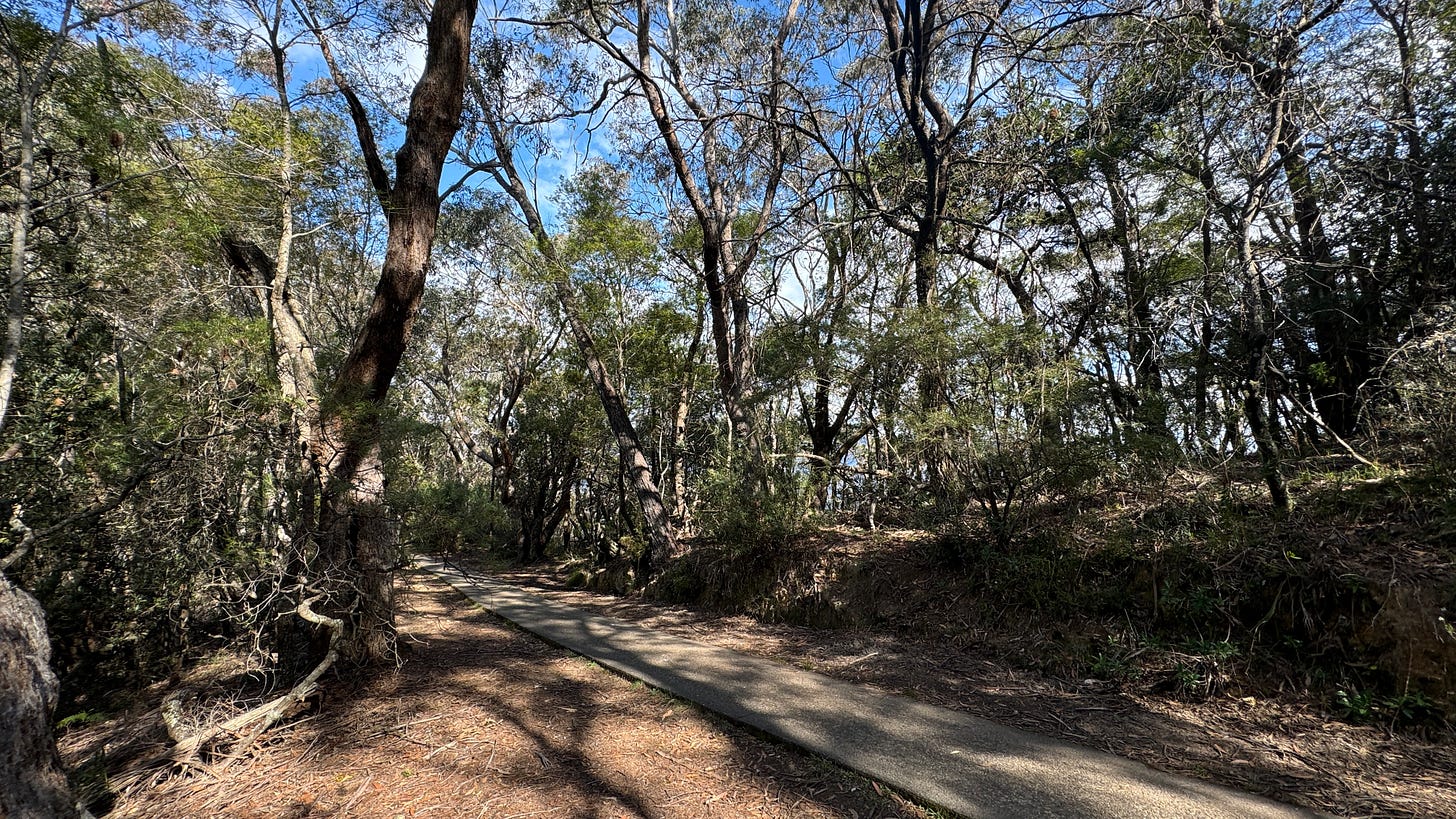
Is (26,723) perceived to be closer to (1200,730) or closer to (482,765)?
(482,765)

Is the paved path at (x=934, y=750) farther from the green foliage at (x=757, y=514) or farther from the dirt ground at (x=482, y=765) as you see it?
the green foliage at (x=757, y=514)

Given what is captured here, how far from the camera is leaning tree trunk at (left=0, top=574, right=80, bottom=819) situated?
2236 mm

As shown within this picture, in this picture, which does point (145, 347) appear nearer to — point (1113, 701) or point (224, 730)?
point (224, 730)

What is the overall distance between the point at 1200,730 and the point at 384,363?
5847mm

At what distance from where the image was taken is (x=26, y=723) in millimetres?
2312

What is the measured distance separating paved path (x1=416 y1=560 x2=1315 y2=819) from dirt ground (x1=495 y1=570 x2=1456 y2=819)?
0.23 m

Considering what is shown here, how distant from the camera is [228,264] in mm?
5473

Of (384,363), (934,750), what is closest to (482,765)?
(934,750)

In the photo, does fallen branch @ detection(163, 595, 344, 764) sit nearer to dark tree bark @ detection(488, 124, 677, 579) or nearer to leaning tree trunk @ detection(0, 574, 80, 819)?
leaning tree trunk @ detection(0, 574, 80, 819)

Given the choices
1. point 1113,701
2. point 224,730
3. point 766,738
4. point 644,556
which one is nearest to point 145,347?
point 224,730

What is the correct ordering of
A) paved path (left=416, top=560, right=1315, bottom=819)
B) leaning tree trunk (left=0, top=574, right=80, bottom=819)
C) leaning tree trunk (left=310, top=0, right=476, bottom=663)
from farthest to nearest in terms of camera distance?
leaning tree trunk (left=310, top=0, right=476, bottom=663) → paved path (left=416, top=560, right=1315, bottom=819) → leaning tree trunk (left=0, top=574, right=80, bottom=819)

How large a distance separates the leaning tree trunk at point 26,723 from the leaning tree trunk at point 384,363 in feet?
4.70

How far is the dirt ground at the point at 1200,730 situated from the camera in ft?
8.63

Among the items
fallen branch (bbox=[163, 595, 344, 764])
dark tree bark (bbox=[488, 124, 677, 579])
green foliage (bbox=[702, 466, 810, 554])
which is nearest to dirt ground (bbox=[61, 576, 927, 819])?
fallen branch (bbox=[163, 595, 344, 764])
